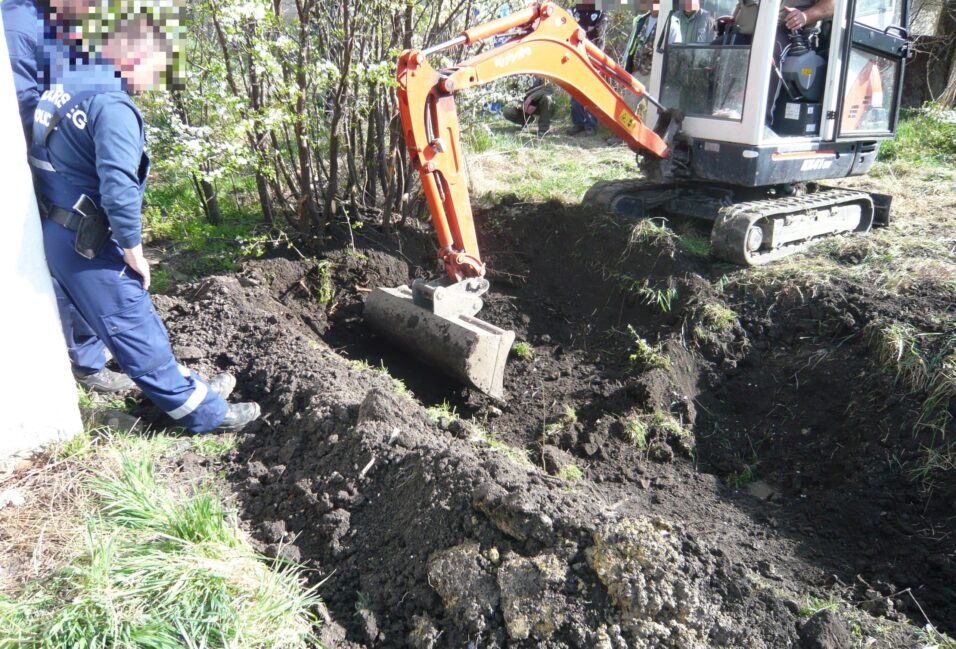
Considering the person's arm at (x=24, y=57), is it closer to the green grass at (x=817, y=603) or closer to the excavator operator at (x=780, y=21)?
the green grass at (x=817, y=603)

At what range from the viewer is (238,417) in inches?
138

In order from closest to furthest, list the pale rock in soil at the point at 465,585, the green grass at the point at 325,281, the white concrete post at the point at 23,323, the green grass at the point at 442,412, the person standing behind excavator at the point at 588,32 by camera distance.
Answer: the pale rock in soil at the point at 465,585 < the white concrete post at the point at 23,323 < the green grass at the point at 442,412 < the green grass at the point at 325,281 < the person standing behind excavator at the point at 588,32

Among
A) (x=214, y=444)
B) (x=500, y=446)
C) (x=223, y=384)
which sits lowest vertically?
(x=500, y=446)

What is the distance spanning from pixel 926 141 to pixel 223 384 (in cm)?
1037

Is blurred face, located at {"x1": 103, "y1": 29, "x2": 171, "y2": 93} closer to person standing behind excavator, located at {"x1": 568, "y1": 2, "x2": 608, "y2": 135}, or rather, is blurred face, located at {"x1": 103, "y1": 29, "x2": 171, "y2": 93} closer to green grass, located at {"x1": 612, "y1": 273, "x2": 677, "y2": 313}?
green grass, located at {"x1": 612, "y1": 273, "x2": 677, "y2": 313}

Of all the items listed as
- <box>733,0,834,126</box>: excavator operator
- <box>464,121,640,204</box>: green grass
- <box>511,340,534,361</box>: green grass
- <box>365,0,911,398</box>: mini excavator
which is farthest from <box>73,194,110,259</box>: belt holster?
<box>733,0,834,126</box>: excavator operator

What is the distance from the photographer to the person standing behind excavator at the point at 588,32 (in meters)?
10.2

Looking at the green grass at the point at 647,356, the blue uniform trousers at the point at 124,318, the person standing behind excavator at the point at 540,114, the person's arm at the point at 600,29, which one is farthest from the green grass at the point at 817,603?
the person's arm at the point at 600,29

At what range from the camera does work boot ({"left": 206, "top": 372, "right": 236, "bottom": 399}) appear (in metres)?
3.74

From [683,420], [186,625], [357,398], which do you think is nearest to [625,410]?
[683,420]

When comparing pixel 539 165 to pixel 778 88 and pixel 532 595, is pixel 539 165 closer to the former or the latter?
pixel 778 88

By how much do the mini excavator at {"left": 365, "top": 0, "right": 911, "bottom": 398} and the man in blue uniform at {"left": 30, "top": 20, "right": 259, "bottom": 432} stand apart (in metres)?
1.79

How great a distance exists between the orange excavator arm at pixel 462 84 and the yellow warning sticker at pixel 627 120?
0.31 meters

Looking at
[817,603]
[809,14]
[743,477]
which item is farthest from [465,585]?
[809,14]
